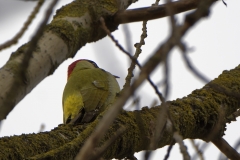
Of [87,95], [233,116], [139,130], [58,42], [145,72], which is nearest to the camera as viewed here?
[145,72]

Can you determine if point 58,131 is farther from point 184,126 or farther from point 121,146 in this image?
point 184,126

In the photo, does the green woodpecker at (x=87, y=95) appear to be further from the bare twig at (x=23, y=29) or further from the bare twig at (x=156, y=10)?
the bare twig at (x=23, y=29)

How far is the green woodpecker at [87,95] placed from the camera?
4145 mm

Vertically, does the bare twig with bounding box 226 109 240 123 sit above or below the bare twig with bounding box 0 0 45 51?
below

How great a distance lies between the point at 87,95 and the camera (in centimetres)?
438

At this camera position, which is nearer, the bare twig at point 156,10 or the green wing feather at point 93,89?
the bare twig at point 156,10

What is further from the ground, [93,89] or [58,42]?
[93,89]

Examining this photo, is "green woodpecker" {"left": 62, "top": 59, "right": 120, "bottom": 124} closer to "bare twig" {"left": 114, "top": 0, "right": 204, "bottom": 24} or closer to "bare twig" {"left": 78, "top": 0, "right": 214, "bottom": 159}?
"bare twig" {"left": 114, "top": 0, "right": 204, "bottom": 24}

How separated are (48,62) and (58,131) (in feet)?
1.42

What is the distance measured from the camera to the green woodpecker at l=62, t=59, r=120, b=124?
13.6 feet

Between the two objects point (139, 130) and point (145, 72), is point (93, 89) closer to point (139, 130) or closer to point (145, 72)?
point (139, 130)

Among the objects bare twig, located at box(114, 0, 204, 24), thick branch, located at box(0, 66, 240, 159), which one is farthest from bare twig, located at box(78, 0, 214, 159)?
bare twig, located at box(114, 0, 204, 24)

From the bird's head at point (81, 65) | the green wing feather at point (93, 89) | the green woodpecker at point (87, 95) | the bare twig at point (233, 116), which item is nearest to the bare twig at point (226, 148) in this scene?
the bare twig at point (233, 116)

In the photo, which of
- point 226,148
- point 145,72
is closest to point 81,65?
point 226,148
